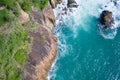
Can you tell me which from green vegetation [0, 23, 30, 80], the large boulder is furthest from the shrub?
the large boulder

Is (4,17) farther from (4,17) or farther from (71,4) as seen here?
(71,4)

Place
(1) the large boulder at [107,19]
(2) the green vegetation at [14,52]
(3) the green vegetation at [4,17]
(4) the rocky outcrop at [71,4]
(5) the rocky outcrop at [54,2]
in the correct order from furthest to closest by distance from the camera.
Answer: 1. (4) the rocky outcrop at [71,4]
2. (5) the rocky outcrop at [54,2]
3. (1) the large boulder at [107,19]
4. (3) the green vegetation at [4,17]
5. (2) the green vegetation at [14,52]

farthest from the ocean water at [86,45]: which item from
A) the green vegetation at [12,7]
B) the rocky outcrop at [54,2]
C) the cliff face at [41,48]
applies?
the green vegetation at [12,7]

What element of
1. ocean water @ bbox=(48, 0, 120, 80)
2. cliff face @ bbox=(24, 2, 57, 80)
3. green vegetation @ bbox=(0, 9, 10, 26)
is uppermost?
green vegetation @ bbox=(0, 9, 10, 26)

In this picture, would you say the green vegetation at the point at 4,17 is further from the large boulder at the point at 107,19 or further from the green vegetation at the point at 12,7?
the large boulder at the point at 107,19

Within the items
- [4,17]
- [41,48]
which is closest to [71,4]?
[41,48]

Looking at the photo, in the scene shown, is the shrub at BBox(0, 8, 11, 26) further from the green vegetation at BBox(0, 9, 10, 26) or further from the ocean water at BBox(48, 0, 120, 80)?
the ocean water at BBox(48, 0, 120, 80)

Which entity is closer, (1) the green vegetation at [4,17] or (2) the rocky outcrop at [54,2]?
(1) the green vegetation at [4,17]
